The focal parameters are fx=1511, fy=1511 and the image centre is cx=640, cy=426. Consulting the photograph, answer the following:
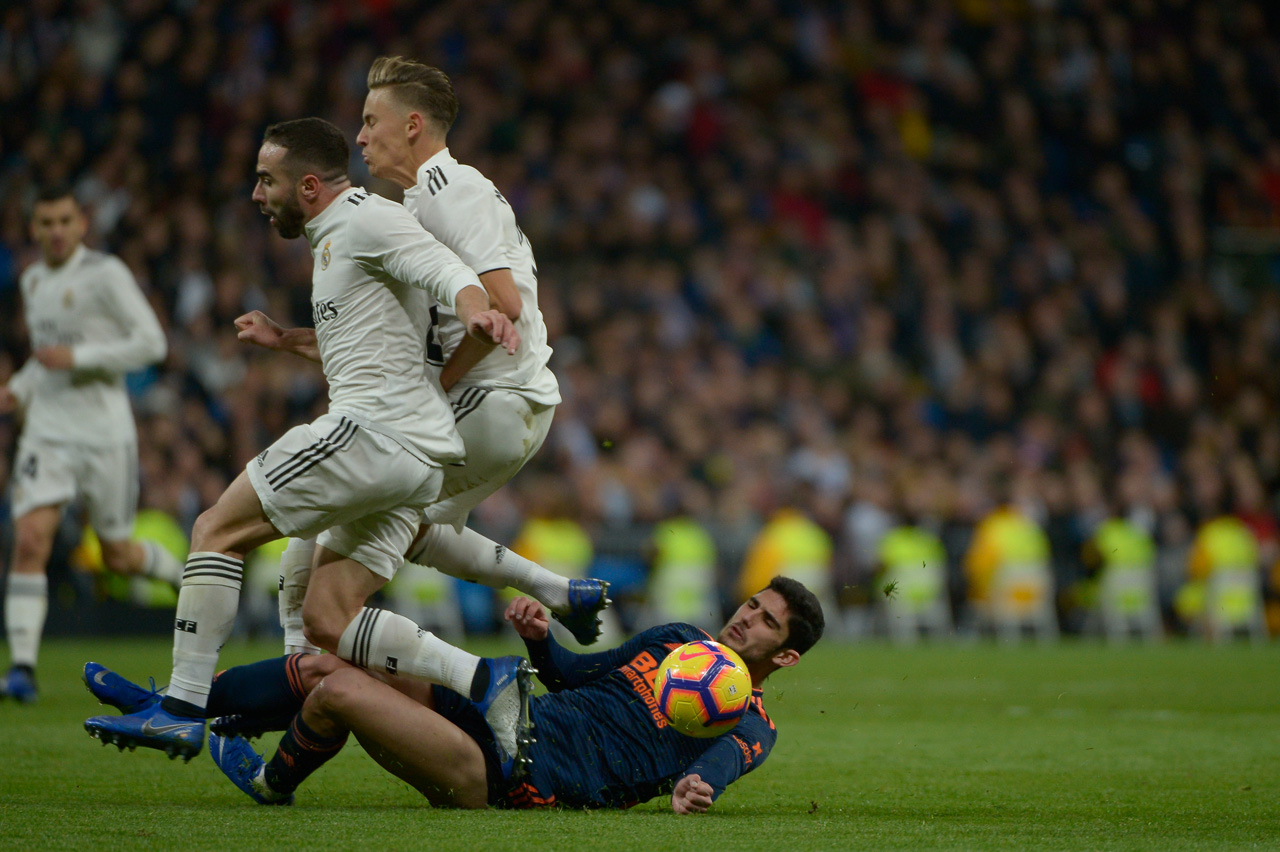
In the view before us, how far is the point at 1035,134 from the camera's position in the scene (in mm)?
18844

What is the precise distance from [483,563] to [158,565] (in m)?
3.35

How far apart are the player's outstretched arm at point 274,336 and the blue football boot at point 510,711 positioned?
129 cm

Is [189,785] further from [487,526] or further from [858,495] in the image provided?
[858,495]

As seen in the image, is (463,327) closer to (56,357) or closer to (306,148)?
(306,148)

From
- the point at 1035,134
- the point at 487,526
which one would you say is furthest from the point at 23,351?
the point at 1035,134

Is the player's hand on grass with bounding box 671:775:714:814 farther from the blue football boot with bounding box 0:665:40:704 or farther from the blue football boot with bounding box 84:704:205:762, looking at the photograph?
the blue football boot with bounding box 0:665:40:704

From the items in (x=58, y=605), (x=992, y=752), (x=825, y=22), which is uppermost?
(x=825, y=22)

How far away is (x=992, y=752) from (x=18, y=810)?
3869 mm

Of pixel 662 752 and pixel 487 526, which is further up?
pixel 487 526

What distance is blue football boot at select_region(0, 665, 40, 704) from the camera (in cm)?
729

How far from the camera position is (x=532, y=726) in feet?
14.2

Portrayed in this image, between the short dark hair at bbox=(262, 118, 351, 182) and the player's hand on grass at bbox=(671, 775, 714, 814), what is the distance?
2.11 m

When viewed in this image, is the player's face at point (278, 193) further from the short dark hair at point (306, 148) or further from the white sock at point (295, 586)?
the white sock at point (295, 586)

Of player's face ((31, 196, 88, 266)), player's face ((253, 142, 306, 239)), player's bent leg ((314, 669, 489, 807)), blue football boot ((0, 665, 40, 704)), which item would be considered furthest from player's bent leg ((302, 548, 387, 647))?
player's face ((31, 196, 88, 266))
